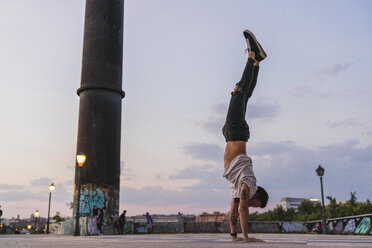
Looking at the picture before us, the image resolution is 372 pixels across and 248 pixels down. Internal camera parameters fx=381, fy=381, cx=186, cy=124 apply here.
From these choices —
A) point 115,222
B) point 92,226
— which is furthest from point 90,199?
point 92,226

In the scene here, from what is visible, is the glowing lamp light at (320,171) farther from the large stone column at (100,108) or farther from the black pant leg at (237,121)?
the black pant leg at (237,121)

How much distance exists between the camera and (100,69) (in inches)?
933

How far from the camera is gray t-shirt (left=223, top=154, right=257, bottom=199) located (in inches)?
248

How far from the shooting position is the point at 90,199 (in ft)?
75.9

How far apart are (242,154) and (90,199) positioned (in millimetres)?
18429

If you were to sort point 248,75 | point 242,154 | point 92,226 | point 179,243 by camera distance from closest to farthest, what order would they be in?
point 179,243, point 242,154, point 248,75, point 92,226

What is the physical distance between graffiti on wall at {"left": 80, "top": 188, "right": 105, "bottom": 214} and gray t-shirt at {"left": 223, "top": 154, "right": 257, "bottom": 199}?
18.0m

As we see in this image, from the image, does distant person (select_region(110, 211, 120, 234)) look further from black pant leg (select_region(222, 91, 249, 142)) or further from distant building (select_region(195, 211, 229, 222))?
distant building (select_region(195, 211, 229, 222))

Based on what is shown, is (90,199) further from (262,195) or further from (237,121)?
(237,121)

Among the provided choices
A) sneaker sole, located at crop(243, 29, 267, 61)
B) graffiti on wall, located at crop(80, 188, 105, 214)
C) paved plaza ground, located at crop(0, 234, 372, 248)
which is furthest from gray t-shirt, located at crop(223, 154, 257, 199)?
graffiti on wall, located at crop(80, 188, 105, 214)

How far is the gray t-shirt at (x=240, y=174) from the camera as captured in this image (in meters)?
6.30

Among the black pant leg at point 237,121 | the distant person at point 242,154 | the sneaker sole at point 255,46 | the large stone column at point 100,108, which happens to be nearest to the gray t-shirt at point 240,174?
the distant person at point 242,154

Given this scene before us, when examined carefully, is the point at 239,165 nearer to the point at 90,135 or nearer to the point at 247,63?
the point at 247,63

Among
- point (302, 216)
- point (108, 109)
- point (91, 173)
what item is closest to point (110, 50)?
point (108, 109)
